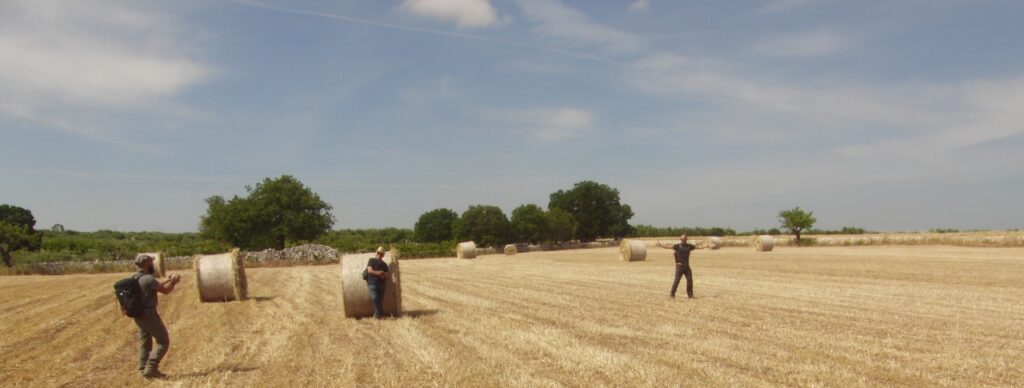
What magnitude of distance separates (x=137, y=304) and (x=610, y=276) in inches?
846

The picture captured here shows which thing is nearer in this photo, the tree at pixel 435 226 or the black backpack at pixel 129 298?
the black backpack at pixel 129 298

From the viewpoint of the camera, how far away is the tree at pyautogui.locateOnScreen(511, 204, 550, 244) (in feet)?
308

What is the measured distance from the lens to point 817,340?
477 inches

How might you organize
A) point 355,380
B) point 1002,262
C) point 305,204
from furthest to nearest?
point 305,204, point 1002,262, point 355,380

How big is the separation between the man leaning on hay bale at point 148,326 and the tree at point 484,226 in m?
77.2

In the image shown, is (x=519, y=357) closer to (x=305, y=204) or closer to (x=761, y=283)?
(x=761, y=283)

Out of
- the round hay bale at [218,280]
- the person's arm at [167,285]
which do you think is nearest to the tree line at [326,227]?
the round hay bale at [218,280]

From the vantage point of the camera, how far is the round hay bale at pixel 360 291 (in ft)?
54.2

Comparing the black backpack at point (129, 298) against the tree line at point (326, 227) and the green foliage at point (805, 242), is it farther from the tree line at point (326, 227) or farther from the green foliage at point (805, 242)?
the green foliage at point (805, 242)

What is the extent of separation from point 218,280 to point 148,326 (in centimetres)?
1232

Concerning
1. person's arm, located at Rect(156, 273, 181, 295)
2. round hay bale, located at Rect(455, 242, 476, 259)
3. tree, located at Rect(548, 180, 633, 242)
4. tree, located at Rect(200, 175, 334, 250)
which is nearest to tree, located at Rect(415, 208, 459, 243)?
tree, located at Rect(548, 180, 633, 242)

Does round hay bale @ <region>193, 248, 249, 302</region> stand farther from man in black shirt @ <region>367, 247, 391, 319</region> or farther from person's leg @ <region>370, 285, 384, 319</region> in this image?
person's leg @ <region>370, 285, 384, 319</region>

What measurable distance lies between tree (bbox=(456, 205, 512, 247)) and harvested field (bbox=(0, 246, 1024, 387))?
65506 millimetres

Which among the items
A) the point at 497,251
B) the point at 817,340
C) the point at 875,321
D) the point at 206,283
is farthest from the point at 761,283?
the point at 497,251
